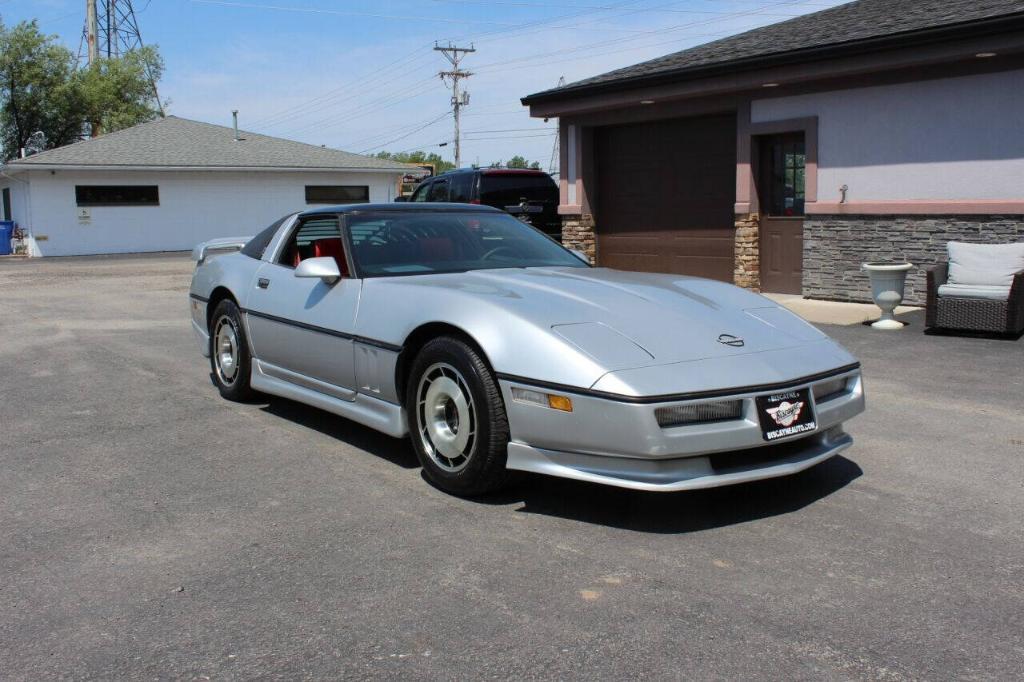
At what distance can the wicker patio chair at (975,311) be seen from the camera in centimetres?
934

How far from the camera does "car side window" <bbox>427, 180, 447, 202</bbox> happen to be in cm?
1734

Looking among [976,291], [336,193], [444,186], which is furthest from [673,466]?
[336,193]

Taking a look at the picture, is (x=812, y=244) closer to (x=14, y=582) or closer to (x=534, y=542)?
(x=534, y=542)

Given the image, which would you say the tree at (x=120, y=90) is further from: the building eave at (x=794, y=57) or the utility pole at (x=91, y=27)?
the building eave at (x=794, y=57)

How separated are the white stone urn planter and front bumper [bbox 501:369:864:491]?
6.75 meters

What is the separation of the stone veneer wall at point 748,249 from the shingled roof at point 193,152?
24.0 metres

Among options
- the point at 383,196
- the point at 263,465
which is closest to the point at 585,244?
the point at 263,465

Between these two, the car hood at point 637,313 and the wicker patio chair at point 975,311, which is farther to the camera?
the wicker patio chair at point 975,311

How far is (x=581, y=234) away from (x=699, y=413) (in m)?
12.7

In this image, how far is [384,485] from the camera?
4.84 m

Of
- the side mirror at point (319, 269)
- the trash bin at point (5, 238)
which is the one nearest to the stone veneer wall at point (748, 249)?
the side mirror at point (319, 269)

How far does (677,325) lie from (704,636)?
5.71 feet

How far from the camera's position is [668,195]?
15.4m

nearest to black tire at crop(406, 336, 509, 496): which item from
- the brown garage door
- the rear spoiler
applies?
the rear spoiler
